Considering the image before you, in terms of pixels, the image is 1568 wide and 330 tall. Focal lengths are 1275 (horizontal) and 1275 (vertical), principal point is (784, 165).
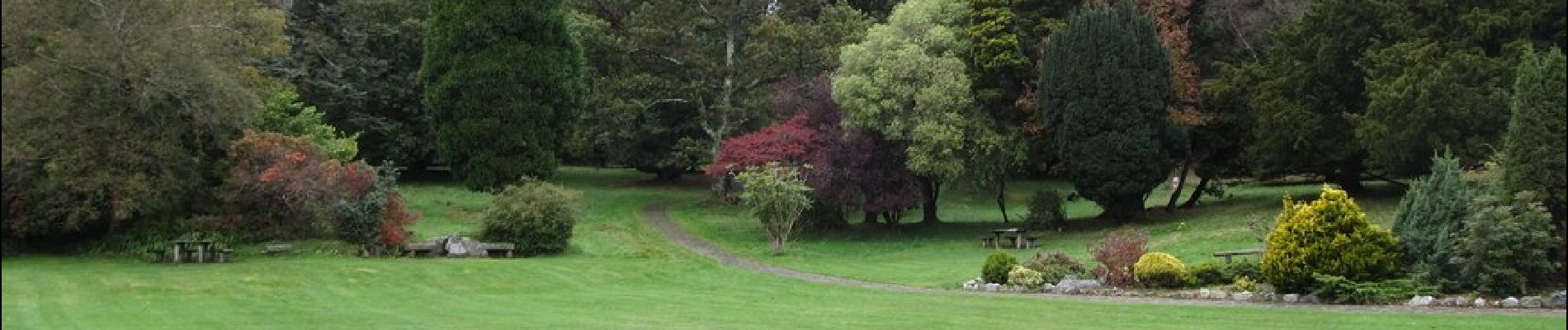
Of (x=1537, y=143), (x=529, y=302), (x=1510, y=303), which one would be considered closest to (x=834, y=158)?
(x=529, y=302)

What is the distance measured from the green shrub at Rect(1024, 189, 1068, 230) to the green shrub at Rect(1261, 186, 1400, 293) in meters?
17.6

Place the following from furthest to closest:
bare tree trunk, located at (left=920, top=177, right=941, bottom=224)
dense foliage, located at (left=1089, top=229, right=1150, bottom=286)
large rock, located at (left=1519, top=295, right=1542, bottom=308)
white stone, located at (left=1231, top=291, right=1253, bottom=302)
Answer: bare tree trunk, located at (left=920, top=177, right=941, bottom=224) → dense foliage, located at (left=1089, top=229, right=1150, bottom=286) → white stone, located at (left=1231, top=291, right=1253, bottom=302) → large rock, located at (left=1519, top=295, right=1542, bottom=308)

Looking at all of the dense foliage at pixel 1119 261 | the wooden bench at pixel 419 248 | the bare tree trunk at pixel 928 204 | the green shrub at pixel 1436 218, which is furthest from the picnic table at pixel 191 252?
the green shrub at pixel 1436 218

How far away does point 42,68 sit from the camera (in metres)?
5.36

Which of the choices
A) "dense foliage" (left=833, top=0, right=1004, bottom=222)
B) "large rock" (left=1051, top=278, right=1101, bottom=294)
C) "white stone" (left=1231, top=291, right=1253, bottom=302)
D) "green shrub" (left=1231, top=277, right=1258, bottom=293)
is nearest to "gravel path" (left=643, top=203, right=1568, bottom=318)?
"white stone" (left=1231, top=291, right=1253, bottom=302)

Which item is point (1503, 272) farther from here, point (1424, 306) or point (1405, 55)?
point (1405, 55)

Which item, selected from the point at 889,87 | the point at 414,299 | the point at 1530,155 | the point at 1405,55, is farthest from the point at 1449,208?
the point at 889,87

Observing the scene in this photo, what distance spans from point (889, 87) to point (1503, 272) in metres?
20.7

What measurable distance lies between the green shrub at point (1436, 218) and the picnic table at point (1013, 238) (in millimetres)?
12937

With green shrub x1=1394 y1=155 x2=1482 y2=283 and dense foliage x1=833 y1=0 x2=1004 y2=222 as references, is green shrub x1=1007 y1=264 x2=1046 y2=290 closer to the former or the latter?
green shrub x1=1394 y1=155 x2=1482 y2=283

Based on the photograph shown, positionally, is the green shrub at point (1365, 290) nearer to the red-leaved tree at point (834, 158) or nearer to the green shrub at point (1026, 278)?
the green shrub at point (1026, 278)

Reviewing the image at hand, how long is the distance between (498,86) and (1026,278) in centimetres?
1960

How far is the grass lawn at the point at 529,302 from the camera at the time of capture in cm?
1667

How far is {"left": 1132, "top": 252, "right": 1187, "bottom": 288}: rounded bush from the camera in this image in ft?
74.2
